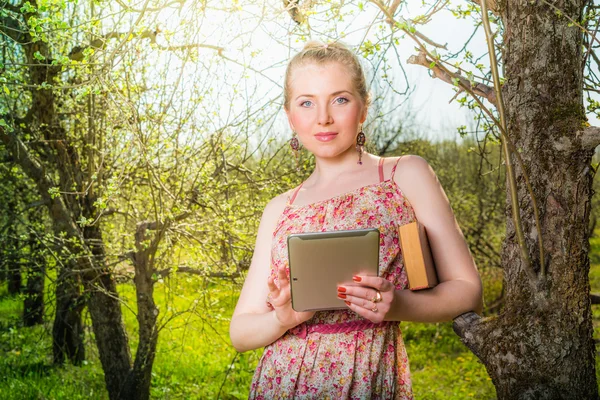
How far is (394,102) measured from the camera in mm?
11234

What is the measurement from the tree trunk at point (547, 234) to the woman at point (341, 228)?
13 cm

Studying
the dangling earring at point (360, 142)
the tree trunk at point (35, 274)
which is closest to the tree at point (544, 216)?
the dangling earring at point (360, 142)

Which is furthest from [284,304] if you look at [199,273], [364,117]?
[199,273]

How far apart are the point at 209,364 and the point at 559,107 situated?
6.21 meters

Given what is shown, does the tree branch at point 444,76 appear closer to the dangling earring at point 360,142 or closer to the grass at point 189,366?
the dangling earring at point 360,142

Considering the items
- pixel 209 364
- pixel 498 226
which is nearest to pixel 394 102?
pixel 498 226

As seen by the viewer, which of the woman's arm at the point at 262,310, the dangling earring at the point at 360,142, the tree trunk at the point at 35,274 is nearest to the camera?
the woman's arm at the point at 262,310

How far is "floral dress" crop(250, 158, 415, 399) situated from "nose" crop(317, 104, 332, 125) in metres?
0.23

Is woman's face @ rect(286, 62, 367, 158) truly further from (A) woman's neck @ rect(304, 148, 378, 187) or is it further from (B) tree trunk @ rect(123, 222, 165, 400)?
(B) tree trunk @ rect(123, 222, 165, 400)

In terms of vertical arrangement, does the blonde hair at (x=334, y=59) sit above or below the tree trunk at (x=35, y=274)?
above

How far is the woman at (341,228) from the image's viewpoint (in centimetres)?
172

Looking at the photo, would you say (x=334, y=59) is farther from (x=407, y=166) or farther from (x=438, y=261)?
(x=438, y=261)

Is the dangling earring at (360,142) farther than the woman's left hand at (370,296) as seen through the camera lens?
Yes

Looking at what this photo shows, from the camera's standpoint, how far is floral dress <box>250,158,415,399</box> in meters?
1.75
